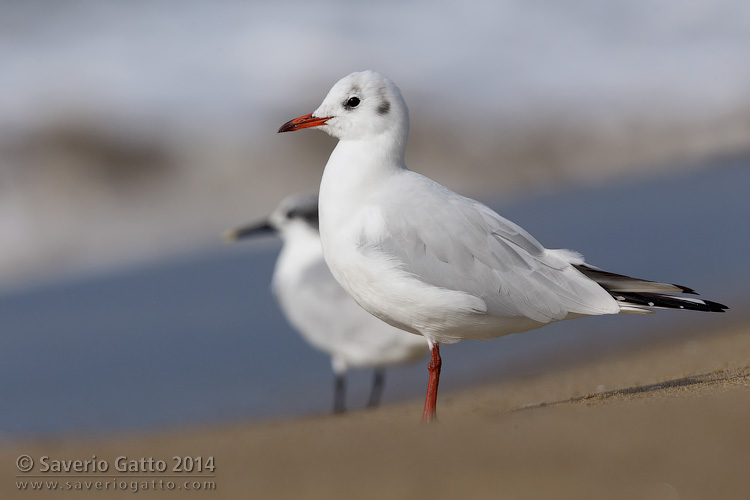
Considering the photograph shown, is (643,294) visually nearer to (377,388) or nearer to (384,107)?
(384,107)

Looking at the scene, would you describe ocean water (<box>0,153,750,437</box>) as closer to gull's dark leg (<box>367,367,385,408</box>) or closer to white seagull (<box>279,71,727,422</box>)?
gull's dark leg (<box>367,367,385,408</box>)

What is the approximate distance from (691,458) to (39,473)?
6.85ft

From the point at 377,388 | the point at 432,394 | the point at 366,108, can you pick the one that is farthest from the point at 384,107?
the point at 377,388

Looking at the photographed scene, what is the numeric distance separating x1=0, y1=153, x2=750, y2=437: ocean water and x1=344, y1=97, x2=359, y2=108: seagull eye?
9.70 ft

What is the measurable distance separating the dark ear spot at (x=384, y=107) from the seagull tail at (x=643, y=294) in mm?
1076

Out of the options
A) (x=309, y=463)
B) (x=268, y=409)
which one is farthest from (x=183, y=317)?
(x=309, y=463)

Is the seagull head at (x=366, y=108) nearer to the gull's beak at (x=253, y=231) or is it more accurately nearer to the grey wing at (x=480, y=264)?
the grey wing at (x=480, y=264)

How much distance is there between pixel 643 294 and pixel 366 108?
1.43 metres

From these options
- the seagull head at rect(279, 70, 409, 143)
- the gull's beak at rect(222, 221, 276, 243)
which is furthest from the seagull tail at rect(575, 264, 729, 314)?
the gull's beak at rect(222, 221, 276, 243)

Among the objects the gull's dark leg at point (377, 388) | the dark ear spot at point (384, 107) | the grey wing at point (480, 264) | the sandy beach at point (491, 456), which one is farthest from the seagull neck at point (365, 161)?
the gull's dark leg at point (377, 388)

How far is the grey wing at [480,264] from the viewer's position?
4.09m

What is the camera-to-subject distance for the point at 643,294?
4.14 meters

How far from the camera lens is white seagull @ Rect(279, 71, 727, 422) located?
13.3 ft

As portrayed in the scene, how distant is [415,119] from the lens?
27.0 metres
